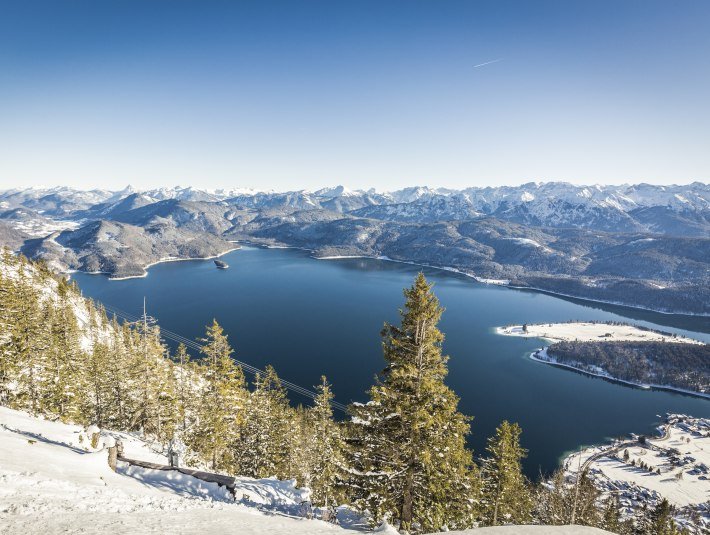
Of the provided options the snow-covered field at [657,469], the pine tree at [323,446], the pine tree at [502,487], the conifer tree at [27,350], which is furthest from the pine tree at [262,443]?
the snow-covered field at [657,469]

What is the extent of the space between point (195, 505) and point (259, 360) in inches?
6164

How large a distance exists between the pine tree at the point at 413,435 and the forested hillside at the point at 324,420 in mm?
56

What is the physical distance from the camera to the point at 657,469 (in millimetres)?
124062

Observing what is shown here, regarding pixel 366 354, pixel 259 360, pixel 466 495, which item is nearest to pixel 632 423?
pixel 366 354

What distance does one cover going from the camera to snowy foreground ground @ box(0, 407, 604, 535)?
11375mm

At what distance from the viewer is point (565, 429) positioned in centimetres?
13088

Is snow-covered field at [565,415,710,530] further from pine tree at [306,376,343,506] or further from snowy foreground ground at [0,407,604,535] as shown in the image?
snowy foreground ground at [0,407,604,535]

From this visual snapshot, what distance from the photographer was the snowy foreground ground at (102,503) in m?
11.4

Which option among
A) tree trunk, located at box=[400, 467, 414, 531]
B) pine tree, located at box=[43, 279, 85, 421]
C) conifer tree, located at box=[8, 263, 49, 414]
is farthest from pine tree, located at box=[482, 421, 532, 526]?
conifer tree, located at box=[8, 263, 49, 414]

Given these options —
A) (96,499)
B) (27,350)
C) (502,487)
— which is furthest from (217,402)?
(502,487)

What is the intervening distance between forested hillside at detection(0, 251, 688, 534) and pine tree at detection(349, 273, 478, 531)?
56mm

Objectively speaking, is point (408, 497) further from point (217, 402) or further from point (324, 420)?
point (217, 402)

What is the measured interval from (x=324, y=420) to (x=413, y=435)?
77.4 feet

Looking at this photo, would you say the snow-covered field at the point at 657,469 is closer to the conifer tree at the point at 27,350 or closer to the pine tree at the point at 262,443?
the pine tree at the point at 262,443
